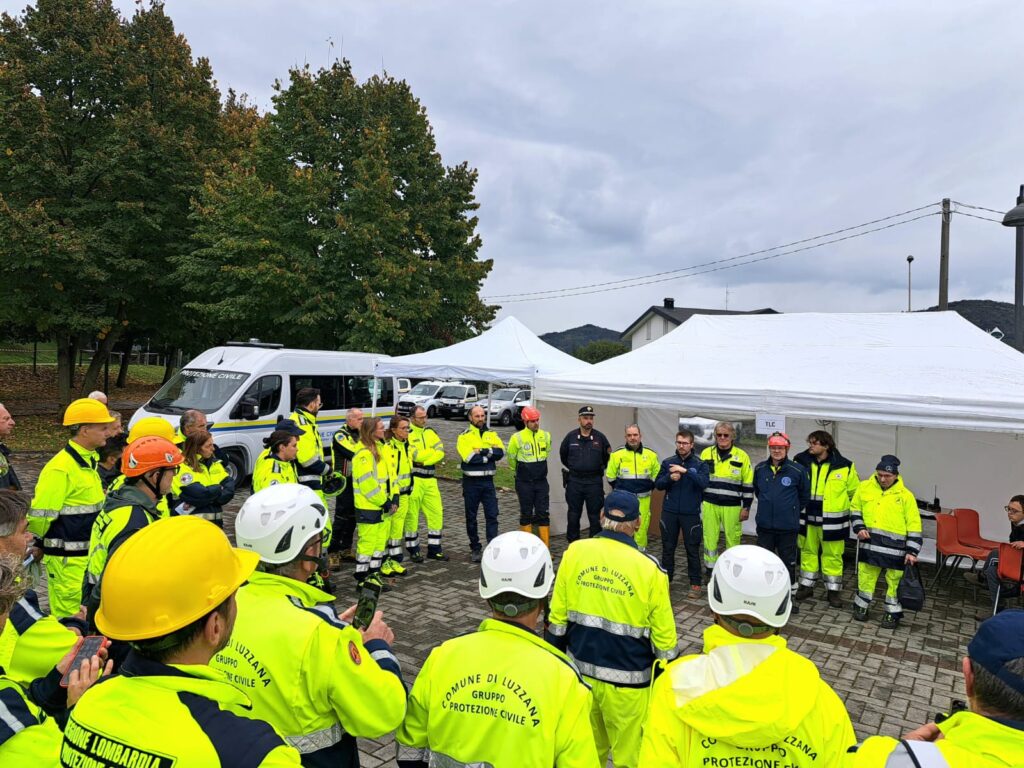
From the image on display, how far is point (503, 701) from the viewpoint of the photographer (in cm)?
191

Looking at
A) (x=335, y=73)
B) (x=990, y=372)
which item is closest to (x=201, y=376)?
(x=335, y=73)

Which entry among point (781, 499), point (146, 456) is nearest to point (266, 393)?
point (146, 456)

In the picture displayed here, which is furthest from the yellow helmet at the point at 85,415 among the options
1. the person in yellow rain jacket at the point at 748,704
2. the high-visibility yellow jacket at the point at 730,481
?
the high-visibility yellow jacket at the point at 730,481

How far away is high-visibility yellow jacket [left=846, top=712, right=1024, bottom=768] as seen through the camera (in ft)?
4.70

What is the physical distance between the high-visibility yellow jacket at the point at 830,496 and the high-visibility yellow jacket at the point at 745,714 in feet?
18.0

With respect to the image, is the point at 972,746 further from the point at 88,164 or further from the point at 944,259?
the point at 88,164

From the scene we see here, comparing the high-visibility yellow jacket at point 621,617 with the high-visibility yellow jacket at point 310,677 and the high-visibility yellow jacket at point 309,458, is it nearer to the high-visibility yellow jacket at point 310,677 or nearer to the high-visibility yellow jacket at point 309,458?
the high-visibility yellow jacket at point 310,677

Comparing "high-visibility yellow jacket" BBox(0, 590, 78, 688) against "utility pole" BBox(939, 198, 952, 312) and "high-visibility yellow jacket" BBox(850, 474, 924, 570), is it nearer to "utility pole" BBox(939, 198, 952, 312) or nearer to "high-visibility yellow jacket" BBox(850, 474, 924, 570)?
"high-visibility yellow jacket" BBox(850, 474, 924, 570)

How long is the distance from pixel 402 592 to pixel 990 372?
7093 millimetres

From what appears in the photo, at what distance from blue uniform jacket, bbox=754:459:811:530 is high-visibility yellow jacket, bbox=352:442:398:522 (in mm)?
4067

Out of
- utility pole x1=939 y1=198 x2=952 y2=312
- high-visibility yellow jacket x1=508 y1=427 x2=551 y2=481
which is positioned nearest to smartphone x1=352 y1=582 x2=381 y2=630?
high-visibility yellow jacket x1=508 y1=427 x2=551 y2=481

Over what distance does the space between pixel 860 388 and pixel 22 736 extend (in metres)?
7.37

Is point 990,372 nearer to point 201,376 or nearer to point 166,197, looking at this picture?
point 201,376

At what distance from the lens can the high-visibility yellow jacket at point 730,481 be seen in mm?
7203
